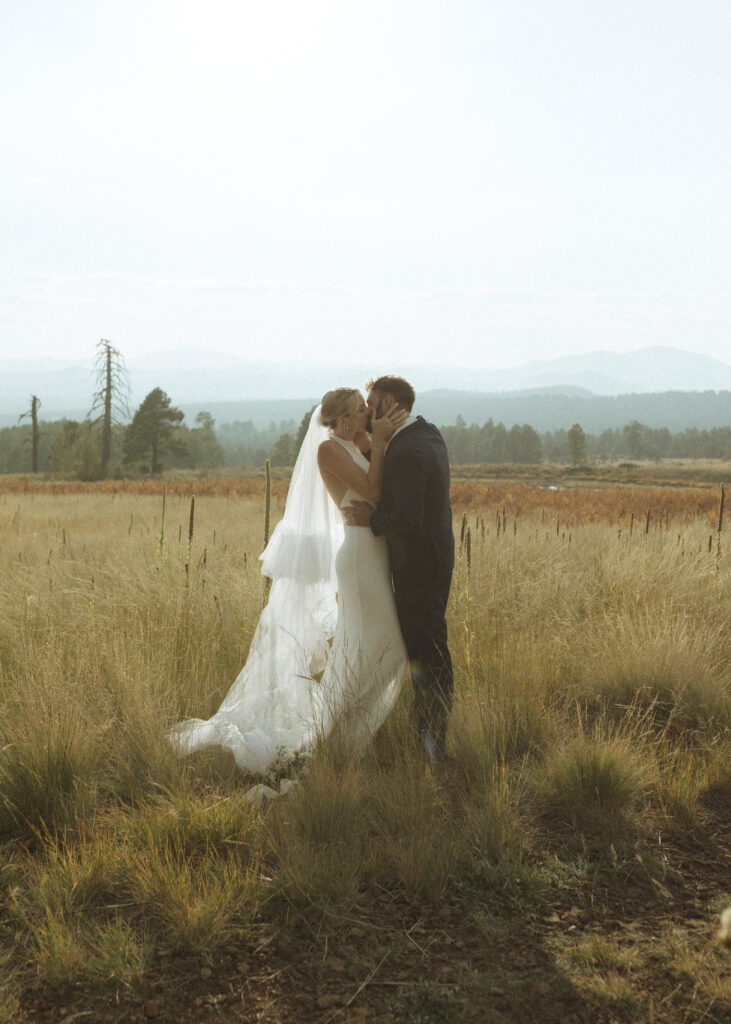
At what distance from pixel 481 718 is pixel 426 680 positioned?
1.13 feet

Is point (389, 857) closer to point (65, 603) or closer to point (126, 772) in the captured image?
point (126, 772)

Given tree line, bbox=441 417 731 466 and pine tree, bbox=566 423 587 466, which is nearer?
pine tree, bbox=566 423 587 466

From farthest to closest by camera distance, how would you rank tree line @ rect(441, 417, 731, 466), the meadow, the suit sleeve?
tree line @ rect(441, 417, 731, 466) → the suit sleeve → the meadow

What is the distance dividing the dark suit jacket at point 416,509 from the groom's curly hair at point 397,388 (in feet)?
0.42

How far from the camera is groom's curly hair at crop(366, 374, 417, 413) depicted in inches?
156

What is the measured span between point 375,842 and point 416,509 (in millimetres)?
1556

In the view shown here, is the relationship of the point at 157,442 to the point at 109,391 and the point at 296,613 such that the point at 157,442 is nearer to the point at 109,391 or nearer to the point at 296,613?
the point at 109,391

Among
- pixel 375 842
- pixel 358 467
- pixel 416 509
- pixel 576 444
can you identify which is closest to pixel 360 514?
pixel 358 467

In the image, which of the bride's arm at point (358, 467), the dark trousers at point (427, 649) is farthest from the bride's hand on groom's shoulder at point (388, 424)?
the dark trousers at point (427, 649)

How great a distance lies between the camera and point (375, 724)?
13.0 feet

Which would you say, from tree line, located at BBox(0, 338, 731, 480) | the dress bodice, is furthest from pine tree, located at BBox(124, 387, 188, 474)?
the dress bodice

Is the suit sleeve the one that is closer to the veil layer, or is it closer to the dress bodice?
the dress bodice

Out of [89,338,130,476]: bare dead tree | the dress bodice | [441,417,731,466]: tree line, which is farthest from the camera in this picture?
[441,417,731,466]: tree line

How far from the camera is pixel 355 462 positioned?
4043mm
